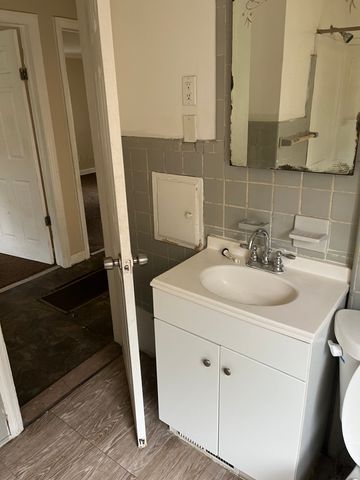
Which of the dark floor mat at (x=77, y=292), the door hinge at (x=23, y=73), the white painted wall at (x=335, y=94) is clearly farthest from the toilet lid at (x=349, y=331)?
the door hinge at (x=23, y=73)

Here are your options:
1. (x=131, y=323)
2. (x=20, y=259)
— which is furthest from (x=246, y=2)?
(x=20, y=259)

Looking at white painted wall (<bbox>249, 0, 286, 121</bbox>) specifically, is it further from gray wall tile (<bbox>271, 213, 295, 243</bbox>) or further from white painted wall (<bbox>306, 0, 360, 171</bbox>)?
gray wall tile (<bbox>271, 213, 295, 243</bbox>)

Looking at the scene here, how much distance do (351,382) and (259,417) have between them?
345 mm

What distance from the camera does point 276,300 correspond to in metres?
1.41

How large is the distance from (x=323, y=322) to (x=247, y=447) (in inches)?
23.3

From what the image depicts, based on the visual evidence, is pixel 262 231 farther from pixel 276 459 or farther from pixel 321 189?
pixel 276 459

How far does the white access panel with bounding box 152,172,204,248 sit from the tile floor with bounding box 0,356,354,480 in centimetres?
83

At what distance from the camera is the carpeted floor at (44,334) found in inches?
82.3

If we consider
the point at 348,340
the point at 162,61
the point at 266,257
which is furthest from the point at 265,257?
the point at 162,61

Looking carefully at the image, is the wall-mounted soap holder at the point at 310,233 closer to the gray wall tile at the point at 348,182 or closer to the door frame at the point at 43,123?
the gray wall tile at the point at 348,182

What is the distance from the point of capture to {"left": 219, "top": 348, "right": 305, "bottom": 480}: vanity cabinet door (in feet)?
3.95

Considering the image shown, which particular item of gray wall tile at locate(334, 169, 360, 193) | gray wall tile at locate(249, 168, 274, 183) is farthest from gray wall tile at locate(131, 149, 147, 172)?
gray wall tile at locate(334, 169, 360, 193)

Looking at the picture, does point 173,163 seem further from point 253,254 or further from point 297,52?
point 297,52

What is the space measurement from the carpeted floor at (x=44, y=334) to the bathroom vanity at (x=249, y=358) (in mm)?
787
